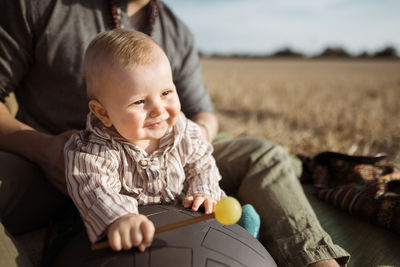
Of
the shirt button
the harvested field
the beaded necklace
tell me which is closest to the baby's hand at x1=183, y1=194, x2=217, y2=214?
the shirt button

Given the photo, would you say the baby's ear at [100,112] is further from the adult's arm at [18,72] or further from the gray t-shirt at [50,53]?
the gray t-shirt at [50,53]

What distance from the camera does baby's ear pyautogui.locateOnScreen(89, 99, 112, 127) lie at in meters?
0.98

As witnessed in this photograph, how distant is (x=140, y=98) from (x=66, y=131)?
0.53 m

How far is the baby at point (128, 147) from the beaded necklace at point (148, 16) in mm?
482

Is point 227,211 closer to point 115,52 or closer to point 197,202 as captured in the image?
point 197,202

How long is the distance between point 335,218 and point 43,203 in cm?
121

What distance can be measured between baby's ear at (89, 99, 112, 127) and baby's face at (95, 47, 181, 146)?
2 centimetres

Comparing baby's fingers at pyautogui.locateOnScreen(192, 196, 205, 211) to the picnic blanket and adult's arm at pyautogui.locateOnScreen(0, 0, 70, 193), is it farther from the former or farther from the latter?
the picnic blanket

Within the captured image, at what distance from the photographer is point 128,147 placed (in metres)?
1.03

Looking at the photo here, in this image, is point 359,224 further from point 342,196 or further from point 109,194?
point 109,194

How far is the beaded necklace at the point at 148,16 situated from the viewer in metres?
1.44

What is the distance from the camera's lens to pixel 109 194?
91 cm

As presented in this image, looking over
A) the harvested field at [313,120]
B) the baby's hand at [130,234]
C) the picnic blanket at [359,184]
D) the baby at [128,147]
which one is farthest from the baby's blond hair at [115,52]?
the harvested field at [313,120]

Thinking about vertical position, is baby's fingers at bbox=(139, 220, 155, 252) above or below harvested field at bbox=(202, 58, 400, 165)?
above
